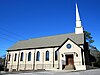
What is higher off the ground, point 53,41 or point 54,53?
point 53,41

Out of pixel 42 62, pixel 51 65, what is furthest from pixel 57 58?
pixel 42 62

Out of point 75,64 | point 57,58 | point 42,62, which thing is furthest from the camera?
point 42,62

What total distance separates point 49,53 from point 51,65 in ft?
10.3

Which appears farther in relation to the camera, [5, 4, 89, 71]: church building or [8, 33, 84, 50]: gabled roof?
[8, 33, 84, 50]: gabled roof

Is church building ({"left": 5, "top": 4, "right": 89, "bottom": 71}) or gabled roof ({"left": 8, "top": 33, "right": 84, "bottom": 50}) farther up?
gabled roof ({"left": 8, "top": 33, "right": 84, "bottom": 50})

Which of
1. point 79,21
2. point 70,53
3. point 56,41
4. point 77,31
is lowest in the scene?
point 70,53

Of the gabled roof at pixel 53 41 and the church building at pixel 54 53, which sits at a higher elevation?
the gabled roof at pixel 53 41

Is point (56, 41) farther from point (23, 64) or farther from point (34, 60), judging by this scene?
point (23, 64)

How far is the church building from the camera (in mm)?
33344

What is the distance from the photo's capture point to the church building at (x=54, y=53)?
3334 centimetres

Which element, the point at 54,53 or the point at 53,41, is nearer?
the point at 54,53

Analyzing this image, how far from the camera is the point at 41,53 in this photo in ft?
130

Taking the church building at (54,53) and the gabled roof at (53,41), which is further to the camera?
the gabled roof at (53,41)

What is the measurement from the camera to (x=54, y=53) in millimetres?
37375
